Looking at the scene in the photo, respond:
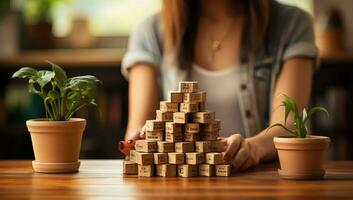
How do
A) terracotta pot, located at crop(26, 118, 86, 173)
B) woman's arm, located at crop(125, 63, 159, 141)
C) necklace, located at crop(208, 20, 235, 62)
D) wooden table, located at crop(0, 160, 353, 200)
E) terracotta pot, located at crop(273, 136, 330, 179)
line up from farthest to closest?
necklace, located at crop(208, 20, 235, 62), woman's arm, located at crop(125, 63, 159, 141), terracotta pot, located at crop(26, 118, 86, 173), terracotta pot, located at crop(273, 136, 330, 179), wooden table, located at crop(0, 160, 353, 200)

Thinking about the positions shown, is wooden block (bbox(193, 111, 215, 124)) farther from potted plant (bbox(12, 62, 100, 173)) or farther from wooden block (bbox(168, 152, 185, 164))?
potted plant (bbox(12, 62, 100, 173))

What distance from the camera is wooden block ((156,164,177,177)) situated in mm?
1604

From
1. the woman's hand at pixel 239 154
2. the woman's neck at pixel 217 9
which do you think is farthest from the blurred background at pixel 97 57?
the woman's hand at pixel 239 154

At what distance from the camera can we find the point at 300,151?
1.54 m

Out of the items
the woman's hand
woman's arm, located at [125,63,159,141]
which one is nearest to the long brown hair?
woman's arm, located at [125,63,159,141]

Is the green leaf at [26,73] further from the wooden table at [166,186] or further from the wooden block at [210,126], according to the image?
the wooden block at [210,126]

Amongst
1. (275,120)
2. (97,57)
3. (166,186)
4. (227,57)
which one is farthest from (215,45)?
(97,57)

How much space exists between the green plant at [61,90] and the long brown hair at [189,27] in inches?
36.3

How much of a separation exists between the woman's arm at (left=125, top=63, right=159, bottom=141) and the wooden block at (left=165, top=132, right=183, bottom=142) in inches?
31.0

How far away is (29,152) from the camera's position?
4.51 metres

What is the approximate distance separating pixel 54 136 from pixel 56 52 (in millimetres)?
2896

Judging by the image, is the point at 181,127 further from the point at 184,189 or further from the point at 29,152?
the point at 29,152

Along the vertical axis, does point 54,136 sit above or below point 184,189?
above

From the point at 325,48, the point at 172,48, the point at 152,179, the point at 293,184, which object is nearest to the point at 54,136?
the point at 152,179
